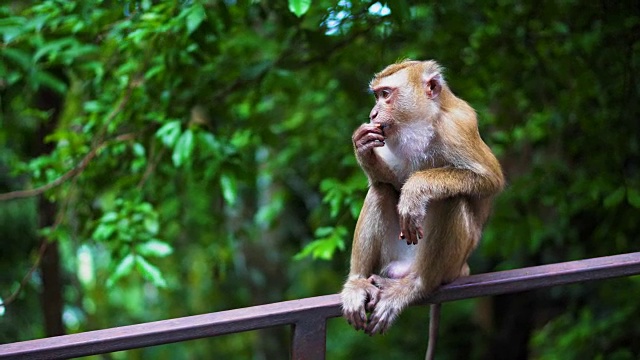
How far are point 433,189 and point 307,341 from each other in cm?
80

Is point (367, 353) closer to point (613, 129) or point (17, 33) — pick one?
point (613, 129)

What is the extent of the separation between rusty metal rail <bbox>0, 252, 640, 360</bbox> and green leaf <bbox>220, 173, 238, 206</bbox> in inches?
50.4

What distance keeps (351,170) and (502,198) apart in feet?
2.68

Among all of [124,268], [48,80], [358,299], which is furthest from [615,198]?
[48,80]

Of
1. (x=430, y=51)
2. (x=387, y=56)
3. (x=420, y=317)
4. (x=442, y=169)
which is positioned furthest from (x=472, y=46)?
(x=420, y=317)

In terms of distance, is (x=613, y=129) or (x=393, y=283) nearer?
(x=393, y=283)

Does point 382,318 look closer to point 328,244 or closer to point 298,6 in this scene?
point 328,244

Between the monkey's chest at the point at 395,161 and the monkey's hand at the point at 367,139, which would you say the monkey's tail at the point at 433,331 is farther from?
the monkey's hand at the point at 367,139

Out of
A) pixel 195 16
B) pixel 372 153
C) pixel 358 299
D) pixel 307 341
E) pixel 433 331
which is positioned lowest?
pixel 433 331

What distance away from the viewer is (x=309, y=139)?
5359 millimetres

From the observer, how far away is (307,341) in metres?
2.28

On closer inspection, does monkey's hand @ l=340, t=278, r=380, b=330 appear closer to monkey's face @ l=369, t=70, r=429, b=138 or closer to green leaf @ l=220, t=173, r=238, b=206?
monkey's face @ l=369, t=70, r=429, b=138

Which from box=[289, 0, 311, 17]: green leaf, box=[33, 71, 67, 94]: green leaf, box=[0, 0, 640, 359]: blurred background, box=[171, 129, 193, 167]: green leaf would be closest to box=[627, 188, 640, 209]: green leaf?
box=[0, 0, 640, 359]: blurred background

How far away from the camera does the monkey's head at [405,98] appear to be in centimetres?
307
